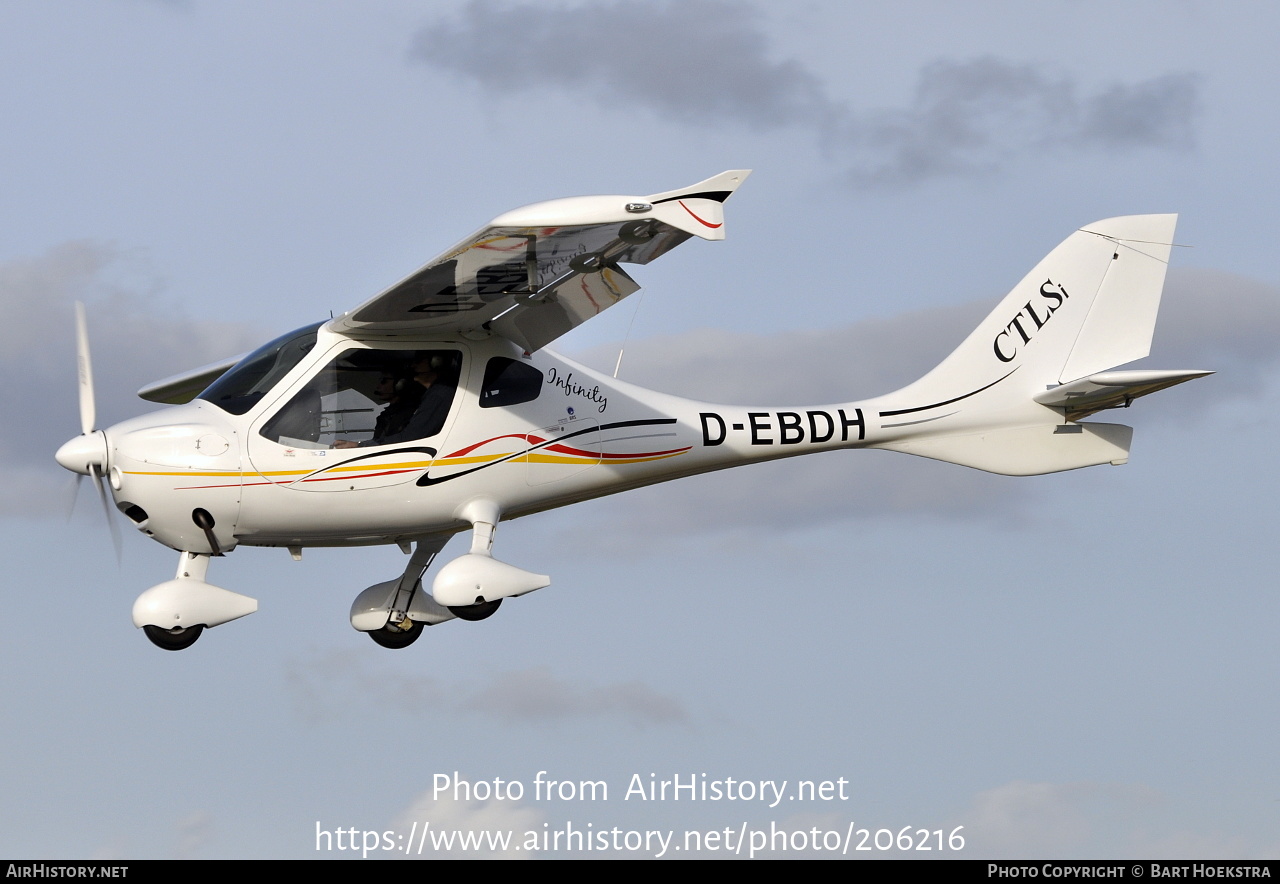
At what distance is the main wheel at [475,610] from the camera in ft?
47.1

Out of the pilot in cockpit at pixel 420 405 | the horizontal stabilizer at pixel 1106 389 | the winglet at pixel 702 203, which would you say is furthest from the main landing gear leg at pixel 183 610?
the horizontal stabilizer at pixel 1106 389

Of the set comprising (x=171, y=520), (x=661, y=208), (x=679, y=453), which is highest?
(x=661, y=208)

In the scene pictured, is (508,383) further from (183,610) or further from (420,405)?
(183,610)

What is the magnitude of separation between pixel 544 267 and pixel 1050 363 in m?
6.34

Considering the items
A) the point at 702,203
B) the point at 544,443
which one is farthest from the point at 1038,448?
the point at 702,203

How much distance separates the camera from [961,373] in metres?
17.4

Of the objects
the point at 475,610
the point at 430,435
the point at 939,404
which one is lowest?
the point at 475,610

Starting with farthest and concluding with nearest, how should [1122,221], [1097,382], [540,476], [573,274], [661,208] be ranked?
[1122,221] < [1097,382] < [540,476] < [573,274] < [661,208]

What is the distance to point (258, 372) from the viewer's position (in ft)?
48.6

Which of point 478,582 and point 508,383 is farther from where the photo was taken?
point 508,383

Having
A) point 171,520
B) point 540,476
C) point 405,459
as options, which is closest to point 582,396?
point 540,476

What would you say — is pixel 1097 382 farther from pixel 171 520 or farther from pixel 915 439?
pixel 171 520

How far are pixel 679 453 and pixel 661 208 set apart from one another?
4.56 metres

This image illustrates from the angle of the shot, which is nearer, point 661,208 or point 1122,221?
point 661,208
